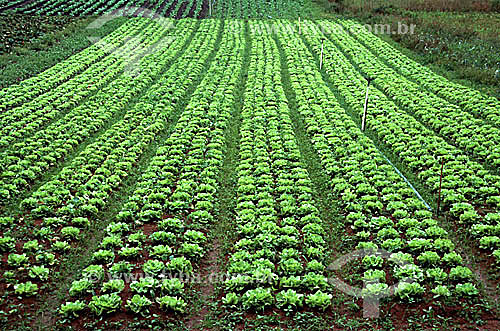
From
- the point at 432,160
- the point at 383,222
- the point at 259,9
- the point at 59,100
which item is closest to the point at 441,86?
the point at 432,160

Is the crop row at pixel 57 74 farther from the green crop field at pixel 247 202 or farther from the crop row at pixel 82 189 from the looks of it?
the crop row at pixel 82 189

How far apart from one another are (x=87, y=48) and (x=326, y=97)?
20744 mm

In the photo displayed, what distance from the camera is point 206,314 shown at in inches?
360

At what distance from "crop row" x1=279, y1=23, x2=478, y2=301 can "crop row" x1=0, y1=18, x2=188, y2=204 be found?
961 cm

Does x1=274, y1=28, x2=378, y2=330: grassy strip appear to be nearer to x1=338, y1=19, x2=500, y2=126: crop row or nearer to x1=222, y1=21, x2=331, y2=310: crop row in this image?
x1=222, y1=21, x2=331, y2=310: crop row

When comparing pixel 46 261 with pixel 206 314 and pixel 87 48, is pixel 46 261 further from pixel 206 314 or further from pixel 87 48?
pixel 87 48

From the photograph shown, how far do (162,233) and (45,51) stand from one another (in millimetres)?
26472

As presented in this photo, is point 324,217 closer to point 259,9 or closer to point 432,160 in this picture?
point 432,160

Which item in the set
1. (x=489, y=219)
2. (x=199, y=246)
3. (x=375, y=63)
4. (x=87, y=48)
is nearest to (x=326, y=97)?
(x=375, y=63)

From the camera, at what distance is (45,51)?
3184cm

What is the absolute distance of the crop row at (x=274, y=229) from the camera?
9.34m

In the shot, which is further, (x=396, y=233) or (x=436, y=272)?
(x=396, y=233)

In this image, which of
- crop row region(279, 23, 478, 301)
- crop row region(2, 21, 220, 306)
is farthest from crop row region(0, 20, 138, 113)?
crop row region(279, 23, 478, 301)

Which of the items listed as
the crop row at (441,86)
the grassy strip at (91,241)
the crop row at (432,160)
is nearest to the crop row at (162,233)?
the grassy strip at (91,241)
